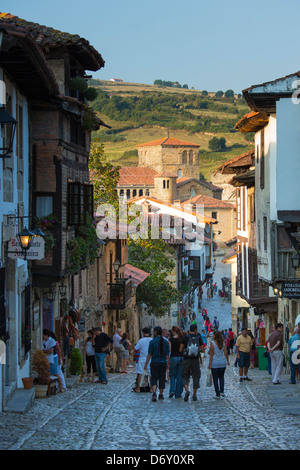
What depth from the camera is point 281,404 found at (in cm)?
1505

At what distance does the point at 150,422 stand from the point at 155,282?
100 ft

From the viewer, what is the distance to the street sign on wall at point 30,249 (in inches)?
525

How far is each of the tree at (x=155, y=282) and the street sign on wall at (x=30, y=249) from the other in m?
28.6

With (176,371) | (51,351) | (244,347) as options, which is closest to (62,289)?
(51,351)

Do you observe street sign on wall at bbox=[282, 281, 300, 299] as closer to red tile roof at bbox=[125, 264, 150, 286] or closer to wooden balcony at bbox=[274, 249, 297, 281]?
wooden balcony at bbox=[274, 249, 297, 281]

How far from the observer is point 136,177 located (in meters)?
140

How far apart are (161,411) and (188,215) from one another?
6754cm

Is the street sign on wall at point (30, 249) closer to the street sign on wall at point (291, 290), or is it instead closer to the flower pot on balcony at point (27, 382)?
the flower pot on balcony at point (27, 382)

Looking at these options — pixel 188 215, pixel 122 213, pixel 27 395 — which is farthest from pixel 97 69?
pixel 188 215

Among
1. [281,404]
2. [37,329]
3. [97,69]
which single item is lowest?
[281,404]

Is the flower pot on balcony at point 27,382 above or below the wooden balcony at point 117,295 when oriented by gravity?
below

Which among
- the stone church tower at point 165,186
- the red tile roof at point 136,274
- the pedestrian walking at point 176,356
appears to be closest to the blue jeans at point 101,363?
the pedestrian walking at point 176,356

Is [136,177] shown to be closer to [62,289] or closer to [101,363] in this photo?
[62,289]
